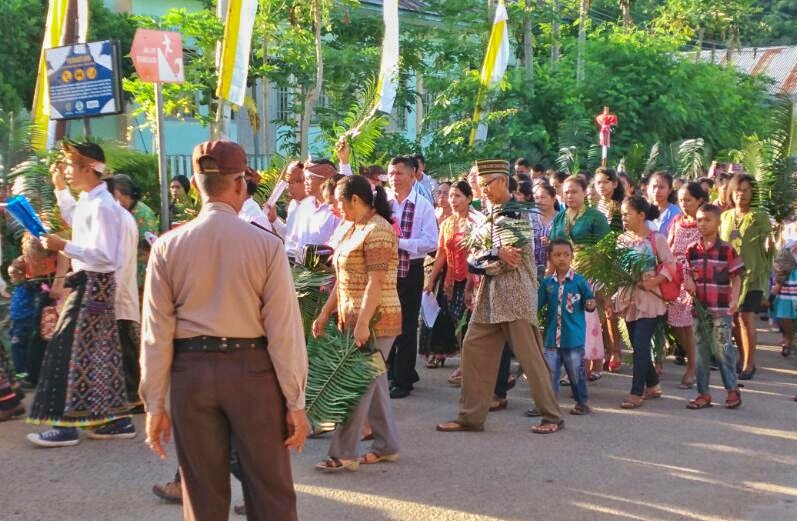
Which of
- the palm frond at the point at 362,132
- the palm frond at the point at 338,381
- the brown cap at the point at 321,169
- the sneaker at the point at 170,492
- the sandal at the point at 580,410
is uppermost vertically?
the palm frond at the point at 362,132

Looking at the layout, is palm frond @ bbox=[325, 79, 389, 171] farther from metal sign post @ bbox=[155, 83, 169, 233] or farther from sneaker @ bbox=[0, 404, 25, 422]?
sneaker @ bbox=[0, 404, 25, 422]

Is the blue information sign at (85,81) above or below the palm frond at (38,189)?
above

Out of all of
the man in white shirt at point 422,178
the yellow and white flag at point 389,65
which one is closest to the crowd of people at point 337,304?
the man in white shirt at point 422,178

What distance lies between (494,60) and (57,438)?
46.2ft

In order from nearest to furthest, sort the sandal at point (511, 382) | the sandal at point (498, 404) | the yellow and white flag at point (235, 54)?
the sandal at point (498, 404)
the sandal at point (511, 382)
the yellow and white flag at point (235, 54)

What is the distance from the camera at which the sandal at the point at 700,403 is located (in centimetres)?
907

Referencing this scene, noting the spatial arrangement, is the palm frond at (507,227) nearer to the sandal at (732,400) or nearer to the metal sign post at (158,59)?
the sandal at (732,400)

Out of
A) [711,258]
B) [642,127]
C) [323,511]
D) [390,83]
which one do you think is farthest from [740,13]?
[323,511]

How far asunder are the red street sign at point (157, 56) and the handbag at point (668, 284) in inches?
177

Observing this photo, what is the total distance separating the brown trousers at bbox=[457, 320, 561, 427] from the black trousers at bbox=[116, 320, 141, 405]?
88.1 inches

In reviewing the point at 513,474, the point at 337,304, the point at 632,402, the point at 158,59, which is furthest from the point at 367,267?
the point at 158,59

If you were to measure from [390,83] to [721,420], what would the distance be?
8635mm

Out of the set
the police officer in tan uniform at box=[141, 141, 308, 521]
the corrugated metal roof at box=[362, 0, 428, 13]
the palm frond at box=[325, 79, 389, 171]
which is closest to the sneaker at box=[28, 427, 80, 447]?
the police officer in tan uniform at box=[141, 141, 308, 521]

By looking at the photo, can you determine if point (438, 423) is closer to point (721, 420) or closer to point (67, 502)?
point (721, 420)
